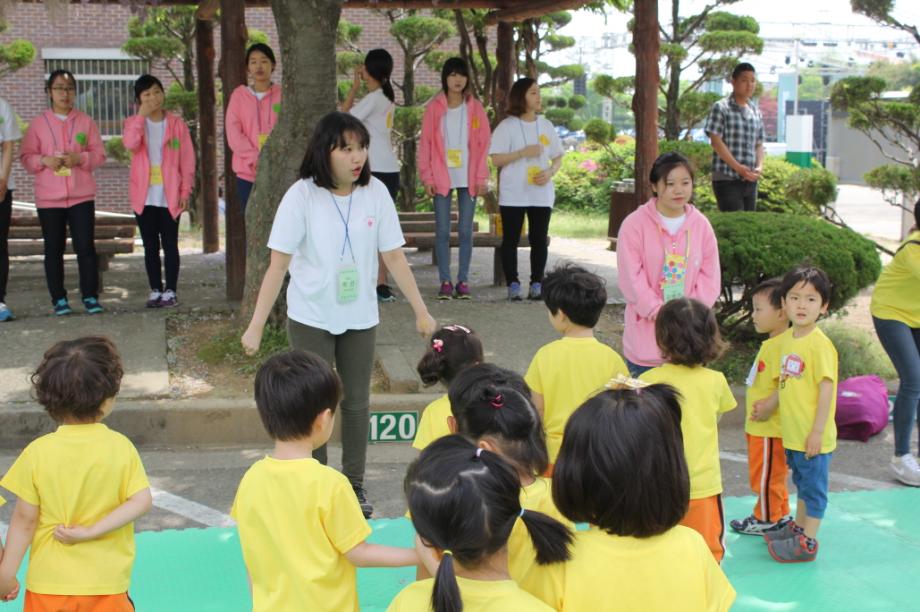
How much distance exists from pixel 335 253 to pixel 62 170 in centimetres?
427

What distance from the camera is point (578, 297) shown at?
4.51 metres

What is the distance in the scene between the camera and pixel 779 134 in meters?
57.0

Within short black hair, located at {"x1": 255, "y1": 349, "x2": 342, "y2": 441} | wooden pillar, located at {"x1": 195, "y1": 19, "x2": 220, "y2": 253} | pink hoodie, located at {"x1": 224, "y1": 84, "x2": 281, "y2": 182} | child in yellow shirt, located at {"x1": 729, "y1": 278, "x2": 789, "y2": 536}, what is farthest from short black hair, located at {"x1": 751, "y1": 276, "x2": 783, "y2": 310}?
wooden pillar, located at {"x1": 195, "y1": 19, "x2": 220, "y2": 253}

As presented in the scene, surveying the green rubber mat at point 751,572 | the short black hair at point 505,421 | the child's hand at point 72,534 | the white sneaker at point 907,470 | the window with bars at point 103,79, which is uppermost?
the window with bars at point 103,79

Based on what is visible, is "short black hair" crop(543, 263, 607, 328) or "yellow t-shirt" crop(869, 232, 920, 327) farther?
"yellow t-shirt" crop(869, 232, 920, 327)

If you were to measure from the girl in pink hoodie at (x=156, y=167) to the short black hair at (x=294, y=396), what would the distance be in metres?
5.94

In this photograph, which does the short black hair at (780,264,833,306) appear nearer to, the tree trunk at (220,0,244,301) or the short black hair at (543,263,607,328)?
the short black hair at (543,263,607,328)

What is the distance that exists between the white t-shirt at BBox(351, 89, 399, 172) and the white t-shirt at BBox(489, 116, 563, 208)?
845mm

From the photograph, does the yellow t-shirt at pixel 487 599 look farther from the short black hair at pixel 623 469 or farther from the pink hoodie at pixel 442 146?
the pink hoodie at pixel 442 146

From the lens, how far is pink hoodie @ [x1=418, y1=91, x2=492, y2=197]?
377 inches

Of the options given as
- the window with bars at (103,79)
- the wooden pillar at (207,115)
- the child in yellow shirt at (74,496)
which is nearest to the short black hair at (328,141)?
the child in yellow shirt at (74,496)

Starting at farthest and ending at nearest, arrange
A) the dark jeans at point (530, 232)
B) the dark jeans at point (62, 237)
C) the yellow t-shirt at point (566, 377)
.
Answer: the dark jeans at point (530, 232)
the dark jeans at point (62, 237)
the yellow t-shirt at point (566, 377)

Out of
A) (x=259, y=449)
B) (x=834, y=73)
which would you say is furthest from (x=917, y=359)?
(x=834, y=73)

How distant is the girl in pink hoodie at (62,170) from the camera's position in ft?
27.9
